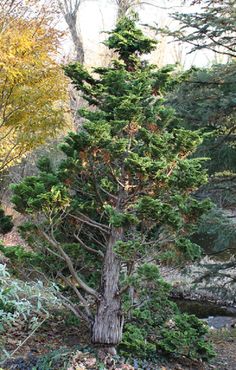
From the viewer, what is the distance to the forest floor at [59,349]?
3650 millimetres

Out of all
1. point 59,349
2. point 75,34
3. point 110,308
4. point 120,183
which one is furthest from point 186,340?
point 75,34

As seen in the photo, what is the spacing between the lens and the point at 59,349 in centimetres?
388

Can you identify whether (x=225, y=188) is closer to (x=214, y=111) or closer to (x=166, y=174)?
(x=214, y=111)

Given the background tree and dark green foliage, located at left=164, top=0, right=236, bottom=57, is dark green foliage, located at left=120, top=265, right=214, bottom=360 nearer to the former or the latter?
dark green foliage, located at left=164, top=0, right=236, bottom=57

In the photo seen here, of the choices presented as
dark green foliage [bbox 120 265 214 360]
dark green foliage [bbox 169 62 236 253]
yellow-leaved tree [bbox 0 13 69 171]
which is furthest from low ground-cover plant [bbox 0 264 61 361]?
yellow-leaved tree [bbox 0 13 69 171]

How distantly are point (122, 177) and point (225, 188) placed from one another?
3.23 meters

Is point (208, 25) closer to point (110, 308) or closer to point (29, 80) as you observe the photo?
point (29, 80)

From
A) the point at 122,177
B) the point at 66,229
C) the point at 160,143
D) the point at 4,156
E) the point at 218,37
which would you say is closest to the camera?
the point at 160,143

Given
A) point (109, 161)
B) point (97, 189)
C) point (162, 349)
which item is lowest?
point (162, 349)

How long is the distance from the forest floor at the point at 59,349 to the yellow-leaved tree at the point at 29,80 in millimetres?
3546

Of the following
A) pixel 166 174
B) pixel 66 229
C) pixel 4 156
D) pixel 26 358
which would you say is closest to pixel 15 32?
pixel 4 156

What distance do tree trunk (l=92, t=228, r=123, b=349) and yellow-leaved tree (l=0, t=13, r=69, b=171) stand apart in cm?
350

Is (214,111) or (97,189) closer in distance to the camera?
(97,189)

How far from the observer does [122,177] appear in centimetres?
384
